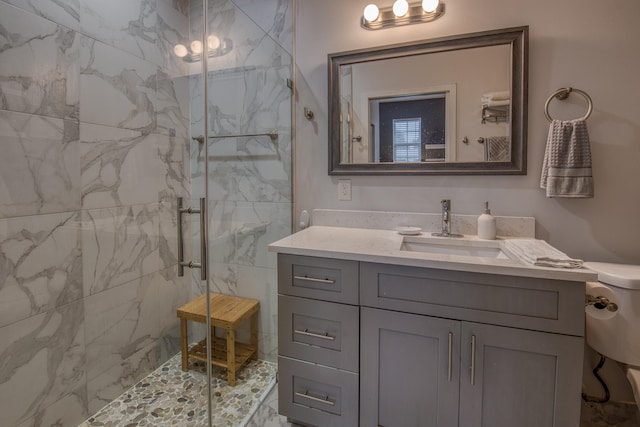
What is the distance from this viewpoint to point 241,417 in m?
1.59

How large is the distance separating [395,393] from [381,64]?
5.40 feet

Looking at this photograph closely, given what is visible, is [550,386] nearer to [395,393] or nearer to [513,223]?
[395,393]

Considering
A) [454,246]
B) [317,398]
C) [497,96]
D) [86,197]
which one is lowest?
[317,398]

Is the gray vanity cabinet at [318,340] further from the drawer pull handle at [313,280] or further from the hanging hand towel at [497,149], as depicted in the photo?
the hanging hand towel at [497,149]

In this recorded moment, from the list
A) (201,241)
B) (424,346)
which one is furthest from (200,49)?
(424,346)

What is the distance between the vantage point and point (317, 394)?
56.4 inches

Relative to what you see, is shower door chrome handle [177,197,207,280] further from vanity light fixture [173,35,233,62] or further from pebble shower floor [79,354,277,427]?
vanity light fixture [173,35,233,62]

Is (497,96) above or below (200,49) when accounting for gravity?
below

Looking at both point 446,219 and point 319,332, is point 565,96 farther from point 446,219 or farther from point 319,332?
point 319,332

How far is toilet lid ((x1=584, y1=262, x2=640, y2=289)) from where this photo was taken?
47.1 inches

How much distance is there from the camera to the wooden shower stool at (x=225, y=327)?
155 cm

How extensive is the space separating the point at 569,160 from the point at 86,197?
2219 mm

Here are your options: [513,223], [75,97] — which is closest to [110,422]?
[75,97]

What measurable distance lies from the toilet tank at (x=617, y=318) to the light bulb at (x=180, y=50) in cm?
207
